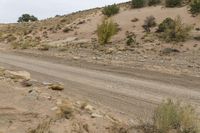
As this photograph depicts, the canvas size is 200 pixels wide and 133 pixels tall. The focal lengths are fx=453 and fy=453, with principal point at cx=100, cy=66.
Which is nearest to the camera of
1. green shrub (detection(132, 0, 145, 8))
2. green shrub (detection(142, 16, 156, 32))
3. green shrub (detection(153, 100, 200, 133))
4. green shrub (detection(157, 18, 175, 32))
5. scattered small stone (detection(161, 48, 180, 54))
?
green shrub (detection(153, 100, 200, 133))

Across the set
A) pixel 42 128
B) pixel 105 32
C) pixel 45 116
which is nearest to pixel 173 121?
pixel 42 128

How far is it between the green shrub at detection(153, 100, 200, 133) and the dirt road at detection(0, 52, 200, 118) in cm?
244

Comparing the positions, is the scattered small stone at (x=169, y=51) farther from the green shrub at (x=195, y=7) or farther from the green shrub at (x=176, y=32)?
the green shrub at (x=195, y=7)

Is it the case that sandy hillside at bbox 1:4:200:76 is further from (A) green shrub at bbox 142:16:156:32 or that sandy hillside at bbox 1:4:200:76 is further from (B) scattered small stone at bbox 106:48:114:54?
(A) green shrub at bbox 142:16:156:32

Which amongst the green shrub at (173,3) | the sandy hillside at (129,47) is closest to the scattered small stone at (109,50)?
the sandy hillside at (129,47)

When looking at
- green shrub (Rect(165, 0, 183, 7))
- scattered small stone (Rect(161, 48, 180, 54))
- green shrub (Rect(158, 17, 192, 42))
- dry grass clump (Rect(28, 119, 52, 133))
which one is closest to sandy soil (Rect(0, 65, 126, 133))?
dry grass clump (Rect(28, 119, 52, 133))

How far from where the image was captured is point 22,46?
1639 inches

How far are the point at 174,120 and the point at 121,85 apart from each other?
8507mm

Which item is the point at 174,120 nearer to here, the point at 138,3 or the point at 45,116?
the point at 45,116

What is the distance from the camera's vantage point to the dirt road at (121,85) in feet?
48.0

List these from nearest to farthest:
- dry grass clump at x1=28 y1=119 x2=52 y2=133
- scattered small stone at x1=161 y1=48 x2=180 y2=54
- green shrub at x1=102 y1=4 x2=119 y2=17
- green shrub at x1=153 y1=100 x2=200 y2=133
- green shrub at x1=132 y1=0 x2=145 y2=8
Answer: dry grass clump at x1=28 y1=119 x2=52 y2=133 → green shrub at x1=153 y1=100 x2=200 y2=133 → scattered small stone at x1=161 y1=48 x2=180 y2=54 → green shrub at x1=132 y1=0 x2=145 y2=8 → green shrub at x1=102 y1=4 x2=119 y2=17

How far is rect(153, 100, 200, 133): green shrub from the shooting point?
32.5 feet

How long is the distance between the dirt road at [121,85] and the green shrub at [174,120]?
2440 mm

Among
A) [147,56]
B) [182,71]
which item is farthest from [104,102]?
[147,56]
